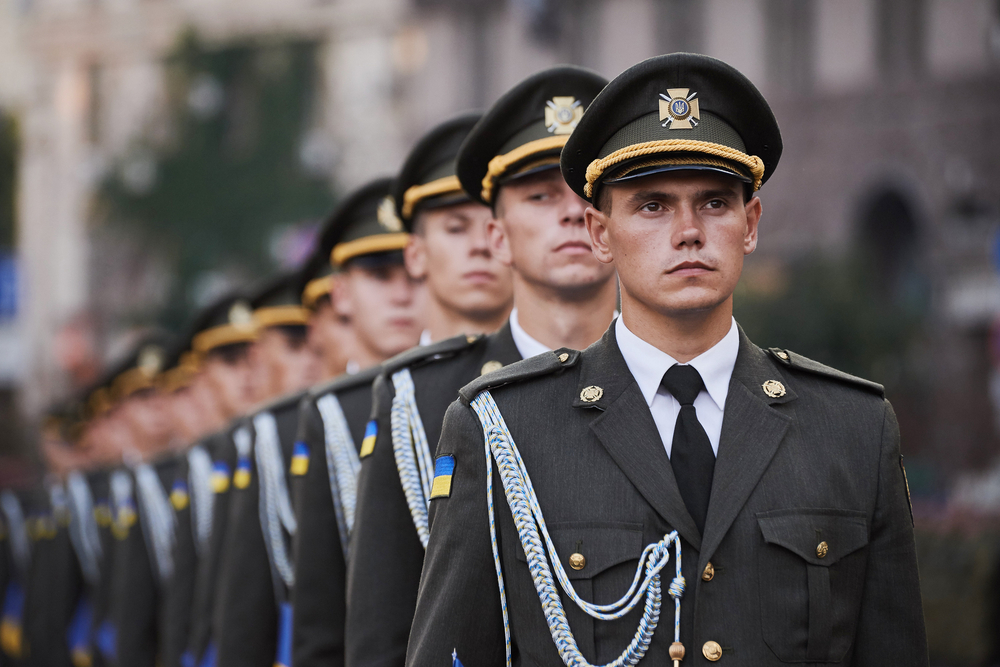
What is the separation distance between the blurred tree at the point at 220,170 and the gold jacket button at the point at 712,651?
85.5 ft

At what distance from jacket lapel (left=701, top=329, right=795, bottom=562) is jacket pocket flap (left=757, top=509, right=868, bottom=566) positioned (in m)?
0.07

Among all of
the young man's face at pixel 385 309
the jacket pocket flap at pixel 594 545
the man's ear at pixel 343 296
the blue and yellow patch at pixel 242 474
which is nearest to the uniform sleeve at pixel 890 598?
the jacket pocket flap at pixel 594 545

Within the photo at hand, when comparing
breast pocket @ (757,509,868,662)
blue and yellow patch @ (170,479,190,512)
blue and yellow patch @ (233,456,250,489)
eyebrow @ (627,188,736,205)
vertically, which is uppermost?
eyebrow @ (627,188,736,205)

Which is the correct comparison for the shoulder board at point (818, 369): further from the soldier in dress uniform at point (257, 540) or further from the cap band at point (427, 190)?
the soldier in dress uniform at point (257, 540)

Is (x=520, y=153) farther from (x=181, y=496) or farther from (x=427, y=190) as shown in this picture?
(x=181, y=496)

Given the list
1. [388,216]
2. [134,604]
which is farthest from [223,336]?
[388,216]

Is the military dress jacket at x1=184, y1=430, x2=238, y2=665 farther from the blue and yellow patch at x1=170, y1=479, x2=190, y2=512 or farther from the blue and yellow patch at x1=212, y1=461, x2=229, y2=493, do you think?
the blue and yellow patch at x1=170, y1=479, x2=190, y2=512

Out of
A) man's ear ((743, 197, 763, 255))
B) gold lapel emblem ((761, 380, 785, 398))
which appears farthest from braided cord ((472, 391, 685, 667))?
man's ear ((743, 197, 763, 255))

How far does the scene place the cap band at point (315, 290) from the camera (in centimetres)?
591

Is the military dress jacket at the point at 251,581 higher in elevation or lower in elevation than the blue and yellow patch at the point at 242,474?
lower

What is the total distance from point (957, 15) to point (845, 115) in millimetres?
2692

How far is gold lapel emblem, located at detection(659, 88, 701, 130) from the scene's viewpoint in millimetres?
2400

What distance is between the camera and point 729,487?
7.47 ft

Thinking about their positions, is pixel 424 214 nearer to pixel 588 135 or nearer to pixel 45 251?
pixel 588 135
